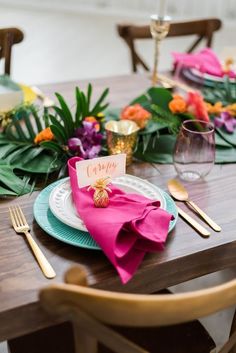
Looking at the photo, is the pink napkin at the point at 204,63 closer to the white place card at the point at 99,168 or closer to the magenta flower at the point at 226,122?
the magenta flower at the point at 226,122

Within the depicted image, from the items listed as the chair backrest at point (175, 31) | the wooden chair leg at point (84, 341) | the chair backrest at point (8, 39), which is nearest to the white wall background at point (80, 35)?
the chair backrest at point (175, 31)

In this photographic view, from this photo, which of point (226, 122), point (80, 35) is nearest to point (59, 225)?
point (226, 122)

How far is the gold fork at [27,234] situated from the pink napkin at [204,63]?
100cm

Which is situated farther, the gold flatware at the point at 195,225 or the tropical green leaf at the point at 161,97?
the tropical green leaf at the point at 161,97

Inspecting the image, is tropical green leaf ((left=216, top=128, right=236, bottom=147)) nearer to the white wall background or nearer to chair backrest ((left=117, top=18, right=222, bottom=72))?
chair backrest ((left=117, top=18, right=222, bottom=72))

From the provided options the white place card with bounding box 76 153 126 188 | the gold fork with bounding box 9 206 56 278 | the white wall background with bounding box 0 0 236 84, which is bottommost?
the white wall background with bounding box 0 0 236 84

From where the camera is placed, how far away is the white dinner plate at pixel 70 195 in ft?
2.94

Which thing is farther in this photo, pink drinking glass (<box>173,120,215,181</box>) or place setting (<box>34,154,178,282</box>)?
pink drinking glass (<box>173,120,215,181</box>)

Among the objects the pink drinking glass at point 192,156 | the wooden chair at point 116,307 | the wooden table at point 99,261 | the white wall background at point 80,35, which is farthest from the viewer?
the white wall background at point 80,35

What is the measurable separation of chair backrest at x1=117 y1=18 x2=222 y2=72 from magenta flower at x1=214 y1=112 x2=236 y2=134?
0.66 metres

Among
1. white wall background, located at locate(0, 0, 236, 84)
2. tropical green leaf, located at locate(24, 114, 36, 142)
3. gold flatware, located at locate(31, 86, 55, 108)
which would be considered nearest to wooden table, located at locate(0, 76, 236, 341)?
tropical green leaf, located at locate(24, 114, 36, 142)

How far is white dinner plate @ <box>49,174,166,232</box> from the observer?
35.3 inches

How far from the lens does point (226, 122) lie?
136cm

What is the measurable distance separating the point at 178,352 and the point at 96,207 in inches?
14.4
